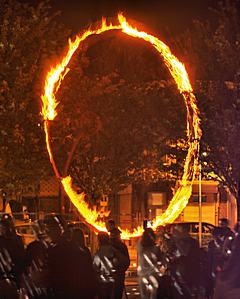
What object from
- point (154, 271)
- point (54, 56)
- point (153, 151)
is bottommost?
point (154, 271)

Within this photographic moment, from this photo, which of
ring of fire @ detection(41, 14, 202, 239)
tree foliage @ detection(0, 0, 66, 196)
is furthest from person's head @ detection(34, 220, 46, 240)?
tree foliage @ detection(0, 0, 66, 196)

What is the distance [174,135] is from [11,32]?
669 cm

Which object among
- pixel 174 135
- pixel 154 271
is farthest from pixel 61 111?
pixel 154 271

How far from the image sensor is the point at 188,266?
32.5 feet

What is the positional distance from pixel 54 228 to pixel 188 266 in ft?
7.40

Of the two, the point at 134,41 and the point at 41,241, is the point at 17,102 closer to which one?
the point at 134,41

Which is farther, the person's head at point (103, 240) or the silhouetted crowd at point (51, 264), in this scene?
the person's head at point (103, 240)

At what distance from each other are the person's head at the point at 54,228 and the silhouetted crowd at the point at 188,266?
73.4 inches

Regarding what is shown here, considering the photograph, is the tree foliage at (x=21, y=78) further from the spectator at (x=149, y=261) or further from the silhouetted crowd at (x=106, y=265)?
the spectator at (x=149, y=261)

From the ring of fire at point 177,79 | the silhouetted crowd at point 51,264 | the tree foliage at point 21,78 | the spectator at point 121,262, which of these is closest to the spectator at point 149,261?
the spectator at point 121,262

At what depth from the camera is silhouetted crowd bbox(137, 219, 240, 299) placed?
7020 mm

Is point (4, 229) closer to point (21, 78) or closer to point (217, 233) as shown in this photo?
point (217, 233)

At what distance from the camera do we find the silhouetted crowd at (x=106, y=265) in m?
7.49

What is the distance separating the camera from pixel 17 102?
24.6 metres
